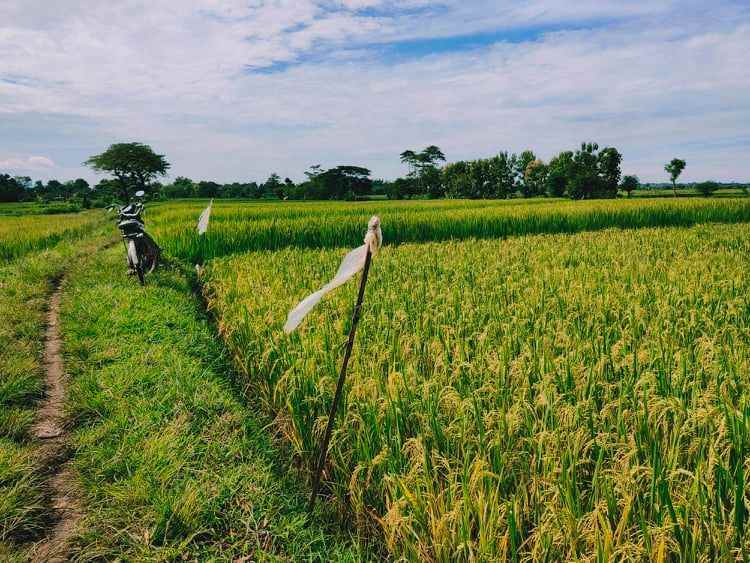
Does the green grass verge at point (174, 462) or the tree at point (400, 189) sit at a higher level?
the tree at point (400, 189)

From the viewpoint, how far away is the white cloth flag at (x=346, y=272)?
166 centimetres

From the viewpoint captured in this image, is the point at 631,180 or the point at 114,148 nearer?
the point at 631,180

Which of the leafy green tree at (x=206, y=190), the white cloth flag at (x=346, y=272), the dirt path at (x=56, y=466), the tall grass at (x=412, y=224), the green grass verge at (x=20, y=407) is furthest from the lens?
the leafy green tree at (x=206, y=190)

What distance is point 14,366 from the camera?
4172 mm

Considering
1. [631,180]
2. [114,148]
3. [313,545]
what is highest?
[114,148]

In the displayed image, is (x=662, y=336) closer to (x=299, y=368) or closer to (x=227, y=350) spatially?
(x=299, y=368)

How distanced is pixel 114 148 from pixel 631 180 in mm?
80285

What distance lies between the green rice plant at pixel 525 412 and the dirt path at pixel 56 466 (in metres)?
1.30

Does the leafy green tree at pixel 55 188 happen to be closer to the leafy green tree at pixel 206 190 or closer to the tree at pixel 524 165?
the leafy green tree at pixel 206 190

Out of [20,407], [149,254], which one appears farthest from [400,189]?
[20,407]

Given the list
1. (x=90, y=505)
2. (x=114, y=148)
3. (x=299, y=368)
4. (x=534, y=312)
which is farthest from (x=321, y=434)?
(x=114, y=148)

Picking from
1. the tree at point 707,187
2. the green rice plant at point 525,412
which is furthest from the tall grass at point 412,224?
the tree at point 707,187

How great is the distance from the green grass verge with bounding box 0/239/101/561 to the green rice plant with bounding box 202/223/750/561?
150 cm

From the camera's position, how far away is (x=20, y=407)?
12.0 feet
